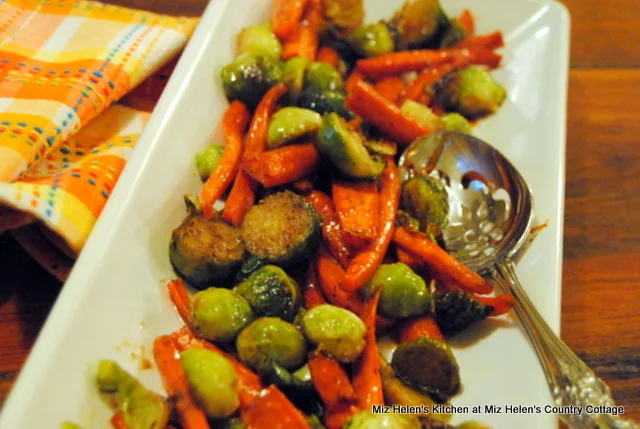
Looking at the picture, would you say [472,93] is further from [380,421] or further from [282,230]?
[380,421]

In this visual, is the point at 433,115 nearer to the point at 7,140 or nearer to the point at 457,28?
the point at 457,28

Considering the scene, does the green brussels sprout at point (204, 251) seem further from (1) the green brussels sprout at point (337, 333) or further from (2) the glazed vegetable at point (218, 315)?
(1) the green brussels sprout at point (337, 333)

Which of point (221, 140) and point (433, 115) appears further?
point (433, 115)

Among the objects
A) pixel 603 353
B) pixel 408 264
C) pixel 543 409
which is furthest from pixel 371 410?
pixel 603 353

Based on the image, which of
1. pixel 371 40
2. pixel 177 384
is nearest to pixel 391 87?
pixel 371 40

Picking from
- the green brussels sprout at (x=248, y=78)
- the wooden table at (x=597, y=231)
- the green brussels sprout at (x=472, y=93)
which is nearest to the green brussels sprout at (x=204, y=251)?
the wooden table at (x=597, y=231)

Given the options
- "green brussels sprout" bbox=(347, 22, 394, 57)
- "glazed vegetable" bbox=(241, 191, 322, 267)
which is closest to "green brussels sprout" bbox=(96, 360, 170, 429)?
"glazed vegetable" bbox=(241, 191, 322, 267)
